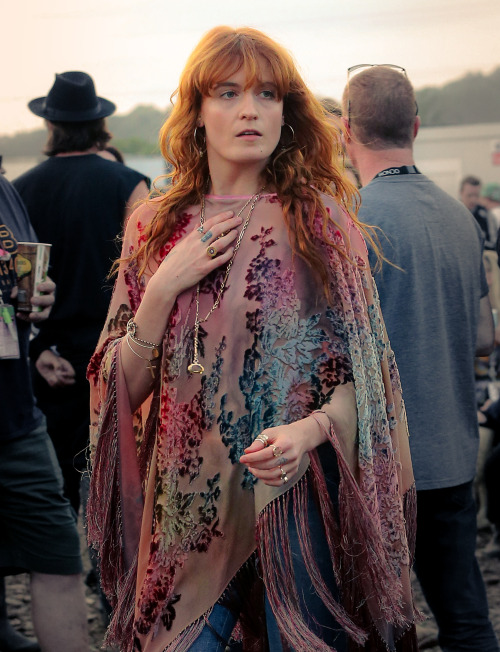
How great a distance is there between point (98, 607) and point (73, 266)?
161 centimetres

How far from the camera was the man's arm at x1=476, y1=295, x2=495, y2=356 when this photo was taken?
323 centimetres

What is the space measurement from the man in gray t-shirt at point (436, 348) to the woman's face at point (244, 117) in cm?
78

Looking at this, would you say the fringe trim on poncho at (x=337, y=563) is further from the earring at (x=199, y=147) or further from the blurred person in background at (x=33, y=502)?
the blurred person in background at (x=33, y=502)

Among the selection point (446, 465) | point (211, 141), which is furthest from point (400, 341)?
point (211, 141)

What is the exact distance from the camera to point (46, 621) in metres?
3.10

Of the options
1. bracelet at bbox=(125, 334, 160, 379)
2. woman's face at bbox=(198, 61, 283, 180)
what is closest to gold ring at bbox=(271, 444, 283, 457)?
bracelet at bbox=(125, 334, 160, 379)

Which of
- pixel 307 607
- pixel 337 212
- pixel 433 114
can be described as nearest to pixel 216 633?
pixel 307 607

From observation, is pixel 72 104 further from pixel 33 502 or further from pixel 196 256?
pixel 196 256

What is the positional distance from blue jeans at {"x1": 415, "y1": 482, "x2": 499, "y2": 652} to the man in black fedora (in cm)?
154

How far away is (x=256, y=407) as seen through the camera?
6.98ft

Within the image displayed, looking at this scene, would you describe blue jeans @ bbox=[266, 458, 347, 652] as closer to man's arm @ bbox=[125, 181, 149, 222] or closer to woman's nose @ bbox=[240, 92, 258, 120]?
woman's nose @ bbox=[240, 92, 258, 120]

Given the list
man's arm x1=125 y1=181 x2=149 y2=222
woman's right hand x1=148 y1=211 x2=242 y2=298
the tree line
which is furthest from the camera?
the tree line

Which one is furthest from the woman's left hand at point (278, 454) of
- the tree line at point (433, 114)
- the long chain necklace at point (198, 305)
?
the tree line at point (433, 114)

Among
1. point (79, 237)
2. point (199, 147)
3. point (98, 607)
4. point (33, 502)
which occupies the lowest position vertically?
point (98, 607)
